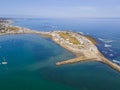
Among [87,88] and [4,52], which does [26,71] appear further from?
[4,52]

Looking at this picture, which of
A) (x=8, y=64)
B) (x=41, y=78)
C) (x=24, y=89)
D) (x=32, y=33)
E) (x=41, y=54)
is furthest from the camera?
(x=32, y=33)

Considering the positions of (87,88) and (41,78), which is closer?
(87,88)

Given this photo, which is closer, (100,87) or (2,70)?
(100,87)

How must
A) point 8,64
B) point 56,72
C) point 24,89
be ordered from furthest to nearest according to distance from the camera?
point 8,64, point 56,72, point 24,89

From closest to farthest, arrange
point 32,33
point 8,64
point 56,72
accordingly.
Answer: point 56,72 < point 8,64 < point 32,33

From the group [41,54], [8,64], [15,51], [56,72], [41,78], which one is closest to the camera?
[41,78]

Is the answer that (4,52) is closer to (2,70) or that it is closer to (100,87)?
(2,70)

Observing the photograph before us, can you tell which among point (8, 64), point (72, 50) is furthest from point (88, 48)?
point (8, 64)

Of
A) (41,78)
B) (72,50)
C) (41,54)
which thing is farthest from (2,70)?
(72,50)
